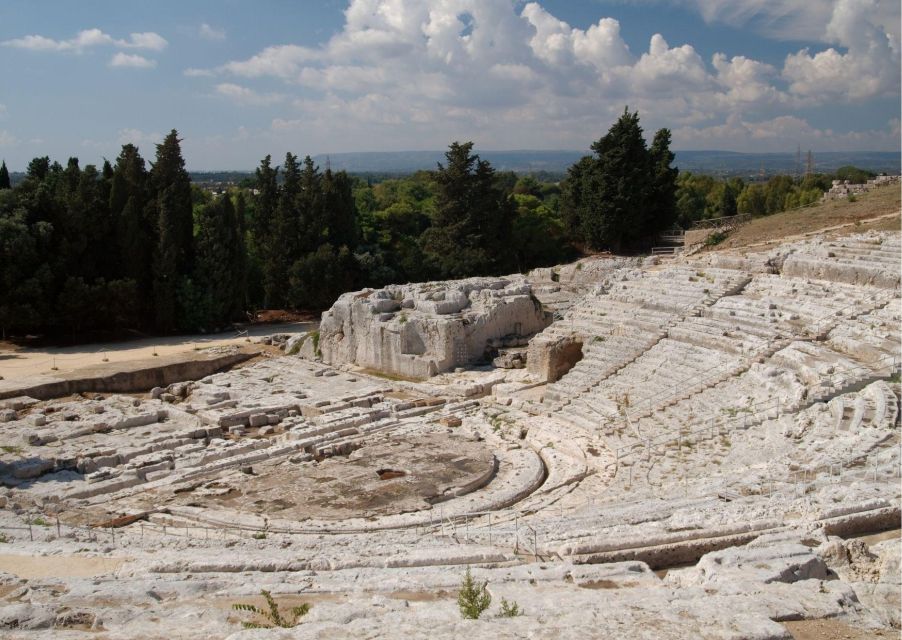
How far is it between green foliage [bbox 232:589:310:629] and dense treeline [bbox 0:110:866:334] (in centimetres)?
2325

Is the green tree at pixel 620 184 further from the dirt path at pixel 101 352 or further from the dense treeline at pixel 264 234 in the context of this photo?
the dirt path at pixel 101 352

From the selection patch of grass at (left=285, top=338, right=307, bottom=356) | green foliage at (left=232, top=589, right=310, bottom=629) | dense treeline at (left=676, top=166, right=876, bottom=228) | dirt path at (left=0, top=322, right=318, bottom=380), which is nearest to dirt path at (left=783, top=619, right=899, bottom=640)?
green foliage at (left=232, top=589, right=310, bottom=629)

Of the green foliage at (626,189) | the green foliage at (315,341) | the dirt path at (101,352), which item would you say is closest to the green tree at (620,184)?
the green foliage at (626,189)

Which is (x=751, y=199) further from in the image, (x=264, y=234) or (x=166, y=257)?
(x=166, y=257)

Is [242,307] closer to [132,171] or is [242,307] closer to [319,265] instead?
[319,265]

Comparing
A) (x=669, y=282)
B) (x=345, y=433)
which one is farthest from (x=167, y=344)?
(x=669, y=282)

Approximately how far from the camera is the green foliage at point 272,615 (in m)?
6.58

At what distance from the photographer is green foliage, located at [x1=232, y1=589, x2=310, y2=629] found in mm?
6583

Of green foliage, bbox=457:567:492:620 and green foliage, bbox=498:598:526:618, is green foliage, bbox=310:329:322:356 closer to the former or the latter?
green foliage, bbox=457:567:492:620

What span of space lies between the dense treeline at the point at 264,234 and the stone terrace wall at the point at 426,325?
7673mm

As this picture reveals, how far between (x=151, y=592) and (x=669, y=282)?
18799 mm

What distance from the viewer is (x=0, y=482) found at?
1479cm

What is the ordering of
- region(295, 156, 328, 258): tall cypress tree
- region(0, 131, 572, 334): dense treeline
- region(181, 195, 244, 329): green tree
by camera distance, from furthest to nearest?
region(295, 156, 328, 258): tall cypress tree
region(181, 195, 244, 329): green tree
region(0, 131, 572, 334): dense treeline

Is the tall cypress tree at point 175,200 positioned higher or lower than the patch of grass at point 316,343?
higher
